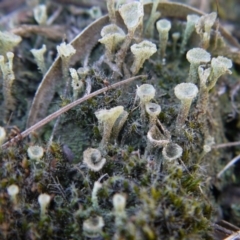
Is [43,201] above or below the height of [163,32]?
below

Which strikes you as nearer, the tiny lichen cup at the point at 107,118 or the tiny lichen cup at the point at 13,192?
the tiny lichen cup at the point at 13,192

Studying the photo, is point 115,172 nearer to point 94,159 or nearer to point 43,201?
point 94,159

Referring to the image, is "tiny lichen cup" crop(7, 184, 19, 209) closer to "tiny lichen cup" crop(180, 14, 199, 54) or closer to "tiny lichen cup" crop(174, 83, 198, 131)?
"tiny lichen cup" crop(174, 83, 198, 131)

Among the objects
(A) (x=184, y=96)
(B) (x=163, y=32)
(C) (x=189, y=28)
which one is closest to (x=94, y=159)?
(A) (x=184, y=96)

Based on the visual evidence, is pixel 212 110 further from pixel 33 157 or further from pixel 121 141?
pixel 33 157

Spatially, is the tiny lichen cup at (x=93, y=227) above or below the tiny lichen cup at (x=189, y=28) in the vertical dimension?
below

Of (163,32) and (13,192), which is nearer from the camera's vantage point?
(13,192)

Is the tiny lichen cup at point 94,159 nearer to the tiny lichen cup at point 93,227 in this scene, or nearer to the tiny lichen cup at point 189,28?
the tiny lichen cup at point 93,227

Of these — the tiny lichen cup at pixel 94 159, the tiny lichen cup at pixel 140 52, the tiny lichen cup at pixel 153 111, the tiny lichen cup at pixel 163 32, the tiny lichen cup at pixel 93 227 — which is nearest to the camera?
the tiny lichen cup at pixel 93 227

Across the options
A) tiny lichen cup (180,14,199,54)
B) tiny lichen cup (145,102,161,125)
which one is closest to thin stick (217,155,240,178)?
tiny lichen cup (145,102,161,125)

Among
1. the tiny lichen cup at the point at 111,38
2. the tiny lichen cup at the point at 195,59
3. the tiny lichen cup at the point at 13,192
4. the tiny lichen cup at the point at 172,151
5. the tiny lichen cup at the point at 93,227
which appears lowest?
the tiny lichen cup at the point at 93,227

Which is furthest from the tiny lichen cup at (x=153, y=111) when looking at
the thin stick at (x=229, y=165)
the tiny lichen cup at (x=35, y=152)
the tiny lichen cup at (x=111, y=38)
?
the thin stick at (x=229, y=165)

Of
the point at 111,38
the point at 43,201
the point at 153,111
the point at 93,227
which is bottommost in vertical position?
the point at 93,227
